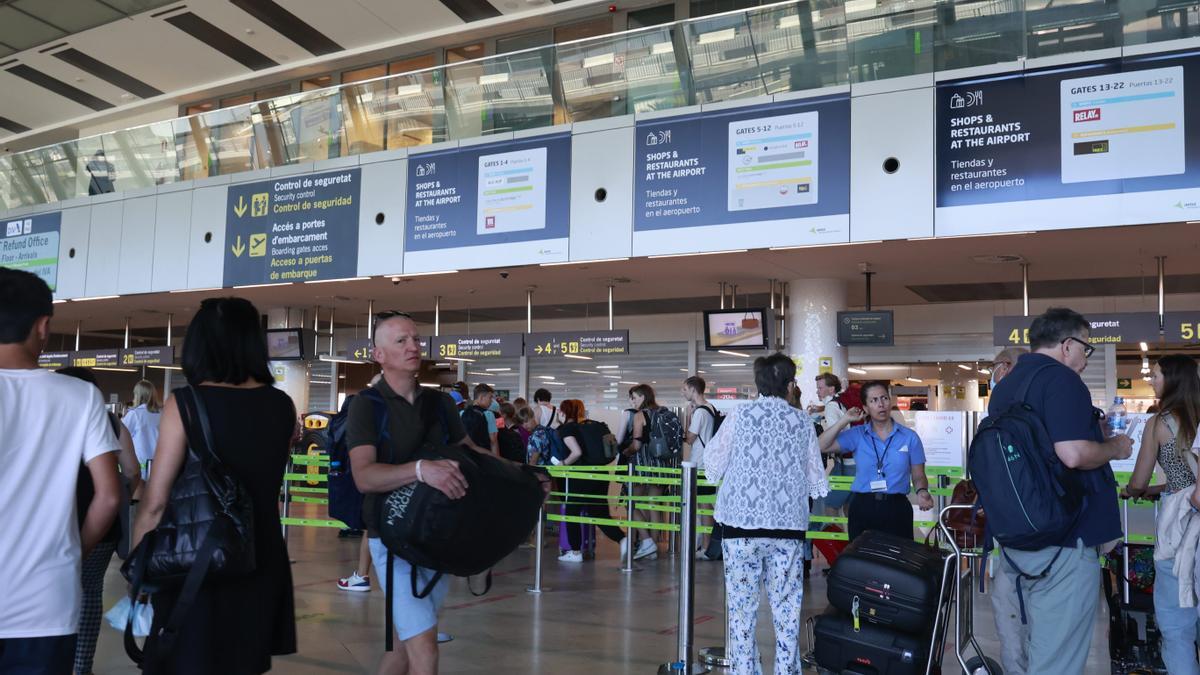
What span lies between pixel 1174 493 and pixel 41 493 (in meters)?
4.30

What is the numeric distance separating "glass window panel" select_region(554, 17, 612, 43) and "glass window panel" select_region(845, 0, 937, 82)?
8.37m

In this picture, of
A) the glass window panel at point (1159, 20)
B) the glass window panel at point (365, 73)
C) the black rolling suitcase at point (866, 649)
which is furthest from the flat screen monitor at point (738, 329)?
the glass window panel at point (365, 73)

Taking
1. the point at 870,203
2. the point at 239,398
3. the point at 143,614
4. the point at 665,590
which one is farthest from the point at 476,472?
the point at 870,203

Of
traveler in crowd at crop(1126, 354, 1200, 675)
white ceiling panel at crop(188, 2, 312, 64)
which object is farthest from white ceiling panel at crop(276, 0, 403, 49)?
traveler in crowd at crop(1126, 354, 1200, 675)

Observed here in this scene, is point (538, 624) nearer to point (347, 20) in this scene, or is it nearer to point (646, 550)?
point (646, 550)

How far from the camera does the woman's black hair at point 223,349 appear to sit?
9.25 feet

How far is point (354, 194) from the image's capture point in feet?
44.6

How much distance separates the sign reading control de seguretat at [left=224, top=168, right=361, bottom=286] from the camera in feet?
44.7

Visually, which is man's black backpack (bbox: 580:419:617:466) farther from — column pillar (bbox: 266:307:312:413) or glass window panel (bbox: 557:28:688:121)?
column pillar (bbox: 266:307:312:413)

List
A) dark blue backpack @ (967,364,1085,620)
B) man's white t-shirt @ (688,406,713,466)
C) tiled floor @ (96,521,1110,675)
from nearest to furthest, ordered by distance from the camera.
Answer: dark blue backpack @ (967,364,1085,620), tiled floor @ (96,521,1110,675), man's white t-shirt @ (688,406,713,466)

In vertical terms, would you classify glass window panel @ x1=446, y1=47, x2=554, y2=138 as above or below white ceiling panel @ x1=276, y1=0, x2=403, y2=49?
below

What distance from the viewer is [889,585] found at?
4.16 meters

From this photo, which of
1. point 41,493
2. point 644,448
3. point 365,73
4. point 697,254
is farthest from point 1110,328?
point 365,73

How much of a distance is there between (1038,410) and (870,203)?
6.93 meters
